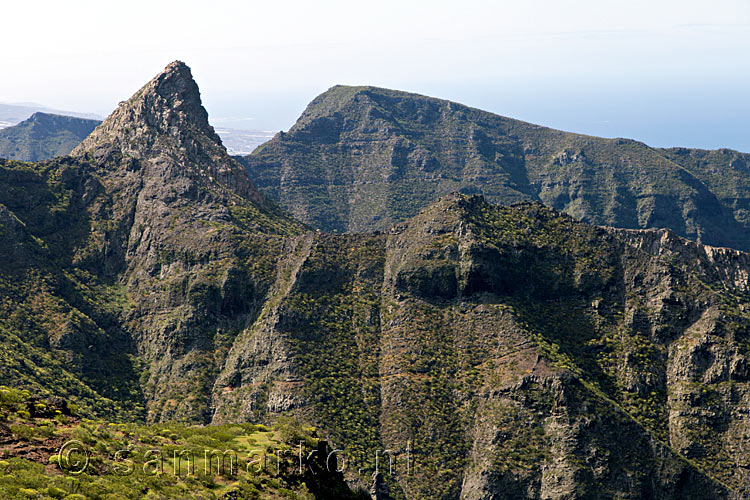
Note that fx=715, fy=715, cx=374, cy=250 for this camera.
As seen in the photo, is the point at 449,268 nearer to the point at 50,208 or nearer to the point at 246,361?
the point at 246,361

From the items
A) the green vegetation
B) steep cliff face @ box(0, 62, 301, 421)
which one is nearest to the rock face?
steep cliff face @ box(0, 62, 301, 421)

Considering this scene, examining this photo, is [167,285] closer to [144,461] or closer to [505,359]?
[505,359]

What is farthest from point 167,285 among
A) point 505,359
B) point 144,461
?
point 144,461

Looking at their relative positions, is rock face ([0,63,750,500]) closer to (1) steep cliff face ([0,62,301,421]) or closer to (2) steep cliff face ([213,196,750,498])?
(2) steep cliff face ([213,196,750,498])

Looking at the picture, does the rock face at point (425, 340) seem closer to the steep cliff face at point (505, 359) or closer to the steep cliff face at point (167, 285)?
the steep cliff face at point (505, 359)

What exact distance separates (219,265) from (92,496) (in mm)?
125627

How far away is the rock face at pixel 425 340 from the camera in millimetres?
139375

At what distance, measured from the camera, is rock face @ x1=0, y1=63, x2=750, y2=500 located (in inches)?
5487

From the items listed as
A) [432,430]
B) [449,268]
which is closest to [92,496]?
[432,430]

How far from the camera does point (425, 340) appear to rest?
162m

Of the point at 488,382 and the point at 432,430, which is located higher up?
the point at 488,382

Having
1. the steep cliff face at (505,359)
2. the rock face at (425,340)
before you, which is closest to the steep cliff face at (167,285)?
the rock face at (425,340)

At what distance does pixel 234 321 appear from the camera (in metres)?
177

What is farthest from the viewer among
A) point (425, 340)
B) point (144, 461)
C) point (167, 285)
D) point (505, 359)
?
point (167, 285)
